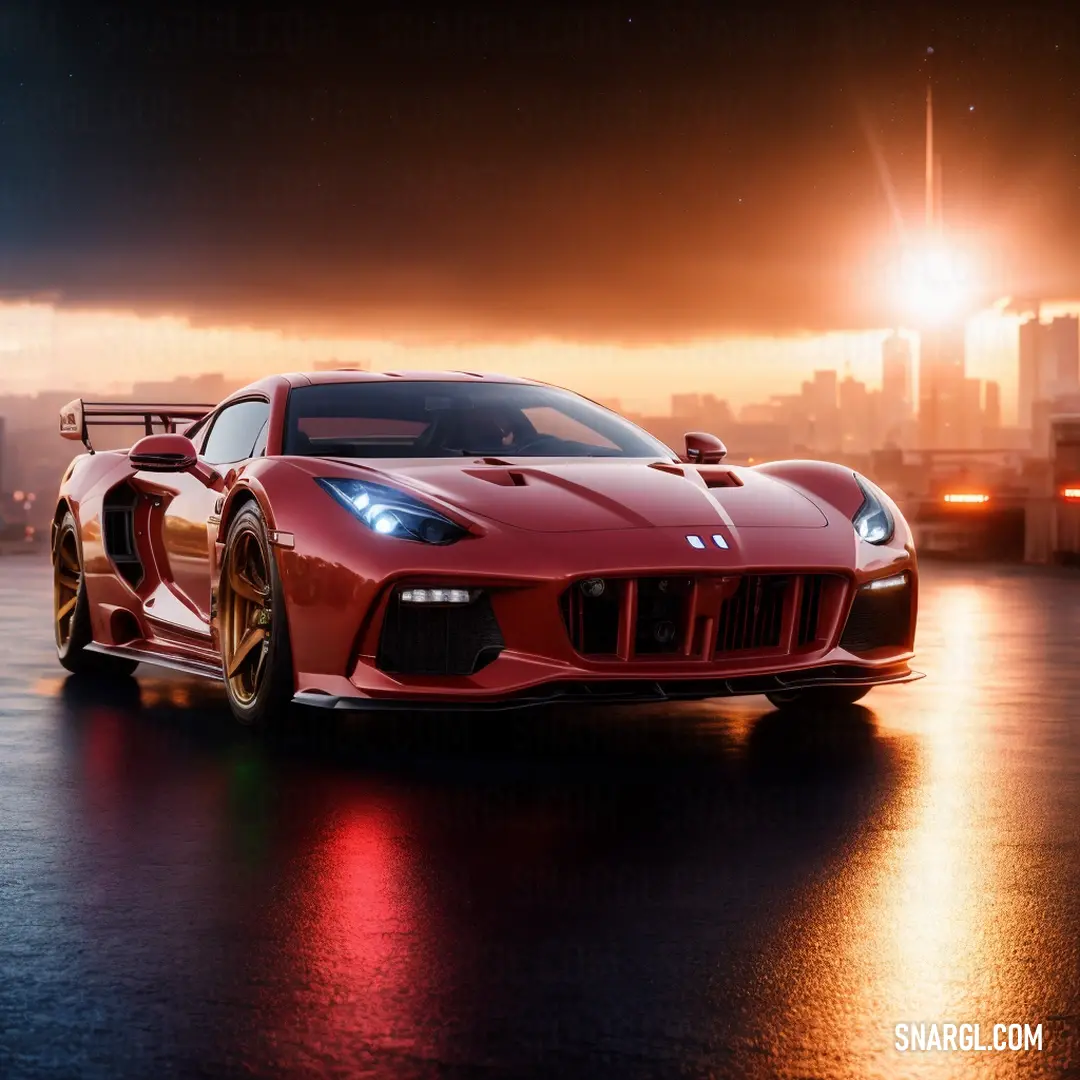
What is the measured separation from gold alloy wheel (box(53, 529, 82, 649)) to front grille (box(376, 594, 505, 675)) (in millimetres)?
3340

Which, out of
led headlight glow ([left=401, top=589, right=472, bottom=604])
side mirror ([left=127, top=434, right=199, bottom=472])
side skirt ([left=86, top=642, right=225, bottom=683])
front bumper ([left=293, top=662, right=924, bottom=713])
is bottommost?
side skirt ([left=86, top=642, right=225, bottom=683])

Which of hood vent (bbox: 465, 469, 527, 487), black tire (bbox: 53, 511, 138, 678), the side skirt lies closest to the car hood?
hood vent (bbox: 465, 469, 527, 487)

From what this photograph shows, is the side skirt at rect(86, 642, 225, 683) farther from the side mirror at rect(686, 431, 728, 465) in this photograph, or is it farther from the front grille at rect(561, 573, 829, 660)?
the side mirror at rect(686, 431, 728, 465)

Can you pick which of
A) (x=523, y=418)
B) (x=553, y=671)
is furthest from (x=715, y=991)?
(x=523, y=418)

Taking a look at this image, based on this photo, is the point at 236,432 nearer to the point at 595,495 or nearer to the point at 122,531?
the point at 122,531

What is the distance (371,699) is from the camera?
6.70m

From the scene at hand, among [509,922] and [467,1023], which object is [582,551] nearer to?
[509,922]

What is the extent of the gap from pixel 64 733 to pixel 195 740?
580 millimetres

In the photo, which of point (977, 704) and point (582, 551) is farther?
point (977, 704)

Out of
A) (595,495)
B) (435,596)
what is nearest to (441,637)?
(435,596)

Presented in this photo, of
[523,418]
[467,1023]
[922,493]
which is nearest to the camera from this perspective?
[467,1023]

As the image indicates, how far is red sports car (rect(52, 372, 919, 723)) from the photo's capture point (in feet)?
21.8

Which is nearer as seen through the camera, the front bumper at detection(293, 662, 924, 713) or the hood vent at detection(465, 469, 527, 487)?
the front bumper at detection(293, 662, 924, 713)

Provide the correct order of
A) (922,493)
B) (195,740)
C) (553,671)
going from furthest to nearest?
(922,493)
(195,740)
(553,671)
